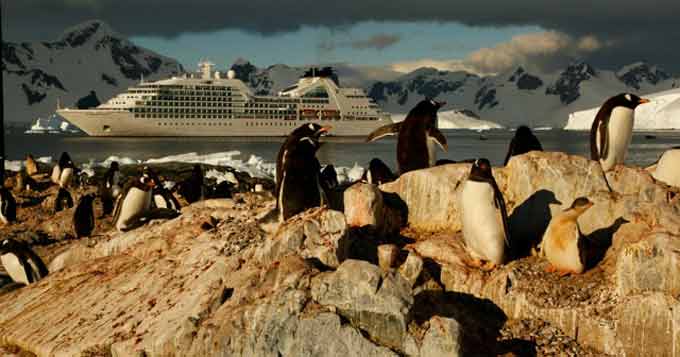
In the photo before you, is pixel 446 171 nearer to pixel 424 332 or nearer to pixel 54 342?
pixel 424 332

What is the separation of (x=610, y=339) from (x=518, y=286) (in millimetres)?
1017

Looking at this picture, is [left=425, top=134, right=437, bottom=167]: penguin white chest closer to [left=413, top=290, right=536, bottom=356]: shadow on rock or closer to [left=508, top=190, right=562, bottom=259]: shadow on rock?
[left=508, top=190, right=562, bottom=259]: shadow on rock

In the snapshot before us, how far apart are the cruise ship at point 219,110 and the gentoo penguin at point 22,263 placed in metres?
94.3

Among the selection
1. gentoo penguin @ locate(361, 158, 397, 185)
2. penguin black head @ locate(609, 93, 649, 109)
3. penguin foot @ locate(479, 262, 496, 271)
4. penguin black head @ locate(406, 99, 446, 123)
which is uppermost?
penguin black head @ locate(609, 93, 649, 109)

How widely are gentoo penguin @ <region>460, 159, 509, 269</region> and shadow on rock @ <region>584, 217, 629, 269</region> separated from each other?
0.88m

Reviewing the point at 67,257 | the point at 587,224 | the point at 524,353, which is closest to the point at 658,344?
the point at 524,353

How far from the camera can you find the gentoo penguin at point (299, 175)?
9.23m

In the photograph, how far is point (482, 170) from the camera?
8.25 meters

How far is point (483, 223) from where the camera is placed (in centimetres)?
800

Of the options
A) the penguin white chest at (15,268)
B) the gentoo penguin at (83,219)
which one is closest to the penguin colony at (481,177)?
the penguin white chest at (15,268)

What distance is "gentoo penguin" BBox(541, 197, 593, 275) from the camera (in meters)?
7.57

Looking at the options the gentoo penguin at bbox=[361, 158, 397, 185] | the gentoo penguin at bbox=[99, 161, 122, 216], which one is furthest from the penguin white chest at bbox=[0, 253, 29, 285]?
the gentoo penguin at bbox=[361, 158, 397, 185]

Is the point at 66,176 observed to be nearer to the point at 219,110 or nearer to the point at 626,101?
the point at 626,101

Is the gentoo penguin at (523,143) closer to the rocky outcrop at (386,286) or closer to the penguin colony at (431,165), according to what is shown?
the penguin colony at (431,165)
